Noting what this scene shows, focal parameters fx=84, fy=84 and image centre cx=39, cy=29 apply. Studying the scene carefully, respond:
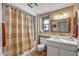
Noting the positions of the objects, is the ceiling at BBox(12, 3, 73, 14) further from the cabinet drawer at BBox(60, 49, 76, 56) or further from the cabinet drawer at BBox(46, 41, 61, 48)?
the cabinet drawer at BBox(60, 49, 76, 56)

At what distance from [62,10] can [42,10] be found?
0.94 feet

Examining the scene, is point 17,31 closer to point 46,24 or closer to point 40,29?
point 40,29

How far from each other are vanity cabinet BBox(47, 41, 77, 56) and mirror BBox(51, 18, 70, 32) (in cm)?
21

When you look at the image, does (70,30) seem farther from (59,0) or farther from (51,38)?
(59,0)

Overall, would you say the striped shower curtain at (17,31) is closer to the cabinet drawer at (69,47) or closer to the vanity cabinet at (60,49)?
the vanity cabinet at (60,49)

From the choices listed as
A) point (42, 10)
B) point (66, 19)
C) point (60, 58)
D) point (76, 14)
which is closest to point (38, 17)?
point (42, 10)

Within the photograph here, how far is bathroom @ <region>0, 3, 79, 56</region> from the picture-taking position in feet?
3.84

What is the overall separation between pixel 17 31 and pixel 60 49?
0.70m

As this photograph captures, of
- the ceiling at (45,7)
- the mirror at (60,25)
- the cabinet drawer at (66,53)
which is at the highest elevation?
the ceiling at (45,7)

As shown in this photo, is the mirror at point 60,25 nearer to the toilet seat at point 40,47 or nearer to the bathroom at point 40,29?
the bathroom at point 40,29

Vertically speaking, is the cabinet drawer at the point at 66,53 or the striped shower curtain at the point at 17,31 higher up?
the striped shower curtain at the point at 17,31

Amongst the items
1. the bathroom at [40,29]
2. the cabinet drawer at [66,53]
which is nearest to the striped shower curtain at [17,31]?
the bathroom at [40,29]

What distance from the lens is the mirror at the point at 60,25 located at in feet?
4.00

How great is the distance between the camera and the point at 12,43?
1.26 metres
